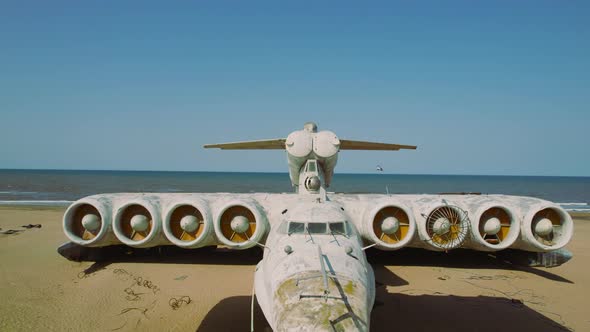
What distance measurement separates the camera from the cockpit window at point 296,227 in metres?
5.86

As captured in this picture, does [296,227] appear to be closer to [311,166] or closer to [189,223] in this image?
[189,223]

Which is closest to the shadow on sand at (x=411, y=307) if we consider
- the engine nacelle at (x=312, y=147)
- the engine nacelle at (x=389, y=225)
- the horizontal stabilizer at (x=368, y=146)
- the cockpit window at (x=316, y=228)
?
the engine nacelle at (x=389, y=225)

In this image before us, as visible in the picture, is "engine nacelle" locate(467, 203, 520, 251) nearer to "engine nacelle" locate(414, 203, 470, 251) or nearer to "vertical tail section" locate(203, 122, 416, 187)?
"engine nacelle" locate(414, 203, 470, 251)

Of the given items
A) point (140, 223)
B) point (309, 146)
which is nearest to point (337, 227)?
point (309, 146)

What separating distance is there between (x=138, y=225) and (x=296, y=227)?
6.15 m

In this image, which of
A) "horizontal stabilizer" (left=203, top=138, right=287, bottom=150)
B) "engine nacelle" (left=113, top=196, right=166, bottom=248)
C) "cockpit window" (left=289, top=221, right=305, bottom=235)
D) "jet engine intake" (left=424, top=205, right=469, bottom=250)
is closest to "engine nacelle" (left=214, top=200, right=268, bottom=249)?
"engine nacelle" (left=113, top=196, right=166, bottom=248)

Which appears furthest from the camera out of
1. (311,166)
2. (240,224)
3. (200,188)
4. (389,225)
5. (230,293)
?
(200,188)

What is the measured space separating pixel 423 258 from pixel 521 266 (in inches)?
132

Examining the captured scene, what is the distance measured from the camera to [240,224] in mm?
9055

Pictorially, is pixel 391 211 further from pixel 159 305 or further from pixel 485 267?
pixel 159 305

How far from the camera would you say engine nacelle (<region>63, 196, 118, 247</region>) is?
9508 mm

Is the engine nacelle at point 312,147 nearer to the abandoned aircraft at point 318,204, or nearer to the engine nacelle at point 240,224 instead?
the abandoned aircraft at point 318,204

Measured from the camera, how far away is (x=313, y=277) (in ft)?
14.1

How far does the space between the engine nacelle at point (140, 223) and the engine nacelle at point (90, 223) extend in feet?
1.09
